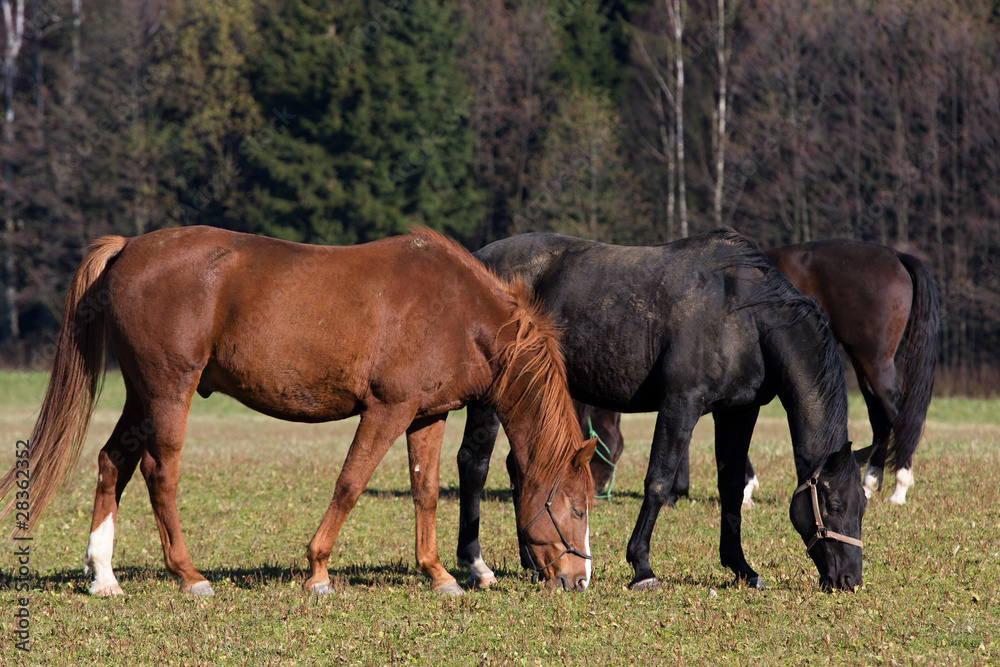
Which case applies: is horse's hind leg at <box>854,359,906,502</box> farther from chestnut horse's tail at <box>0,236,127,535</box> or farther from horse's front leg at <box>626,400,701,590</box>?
chestnut horse's tail at <box>0,236,127,535</box>

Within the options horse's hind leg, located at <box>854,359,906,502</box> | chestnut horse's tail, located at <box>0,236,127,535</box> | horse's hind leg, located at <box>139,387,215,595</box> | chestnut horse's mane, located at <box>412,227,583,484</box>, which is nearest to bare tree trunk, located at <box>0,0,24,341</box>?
chestnut horse's tail, located at <box>0,236,127,535</box>

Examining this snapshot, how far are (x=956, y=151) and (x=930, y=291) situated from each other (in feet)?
70.8

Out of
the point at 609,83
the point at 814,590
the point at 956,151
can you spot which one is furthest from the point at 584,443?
the point at 609,83

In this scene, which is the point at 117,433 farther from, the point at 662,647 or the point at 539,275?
the point at 662,647

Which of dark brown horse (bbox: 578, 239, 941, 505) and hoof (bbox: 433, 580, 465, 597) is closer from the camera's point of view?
hoof (bbox: 433, 580, 465, 597)

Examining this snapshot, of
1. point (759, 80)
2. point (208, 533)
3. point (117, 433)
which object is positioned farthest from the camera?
point (759, 80)

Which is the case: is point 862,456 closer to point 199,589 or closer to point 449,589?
point 449,589

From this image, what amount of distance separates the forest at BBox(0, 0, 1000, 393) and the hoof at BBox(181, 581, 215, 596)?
89.7ft

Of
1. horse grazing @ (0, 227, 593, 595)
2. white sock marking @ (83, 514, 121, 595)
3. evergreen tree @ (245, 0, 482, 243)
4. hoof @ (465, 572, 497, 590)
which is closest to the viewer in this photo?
horse grazing @ (0, 227, 593, 595)

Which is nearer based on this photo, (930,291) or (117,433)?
(117,433)

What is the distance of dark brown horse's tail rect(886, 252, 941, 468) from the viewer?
7.96 m

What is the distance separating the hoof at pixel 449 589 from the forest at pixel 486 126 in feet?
86.7

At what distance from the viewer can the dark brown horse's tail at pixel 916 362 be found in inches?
313

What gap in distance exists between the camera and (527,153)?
42281 mm
